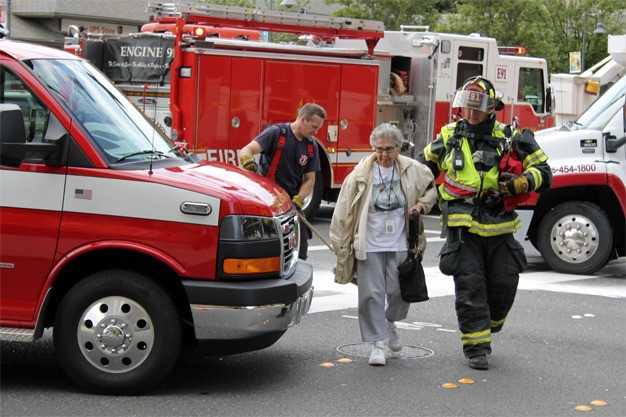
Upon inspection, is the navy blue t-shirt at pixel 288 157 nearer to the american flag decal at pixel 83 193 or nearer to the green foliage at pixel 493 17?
the american flag decal at pixel 83 193

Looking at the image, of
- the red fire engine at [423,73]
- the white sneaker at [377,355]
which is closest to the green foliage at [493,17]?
the red fire engine at [423,73]

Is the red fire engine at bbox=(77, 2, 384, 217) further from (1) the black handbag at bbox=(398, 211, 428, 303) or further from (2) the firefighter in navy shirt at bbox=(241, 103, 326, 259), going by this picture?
(1) the black handbag at bbox=(398, 211, 428, 303)

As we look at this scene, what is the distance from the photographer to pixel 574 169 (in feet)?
37.6

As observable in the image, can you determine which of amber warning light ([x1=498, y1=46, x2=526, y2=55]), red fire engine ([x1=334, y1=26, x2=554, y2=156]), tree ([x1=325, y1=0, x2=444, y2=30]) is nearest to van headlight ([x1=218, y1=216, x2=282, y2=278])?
red fire engine ([x1=334, y1=26, x2=554, y2=156])

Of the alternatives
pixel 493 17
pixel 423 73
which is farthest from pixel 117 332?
pixel 493 17

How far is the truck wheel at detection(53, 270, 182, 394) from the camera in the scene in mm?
6164

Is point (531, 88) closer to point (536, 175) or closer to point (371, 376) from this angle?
point (536, 175)

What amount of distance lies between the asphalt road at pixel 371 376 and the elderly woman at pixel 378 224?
442 millimetres

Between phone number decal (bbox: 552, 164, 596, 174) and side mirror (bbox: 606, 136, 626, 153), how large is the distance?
24 centimetres

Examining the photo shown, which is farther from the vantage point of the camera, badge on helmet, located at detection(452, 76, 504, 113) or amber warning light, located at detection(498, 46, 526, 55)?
amber warning light, located at detection(498, 46, 526, 55)

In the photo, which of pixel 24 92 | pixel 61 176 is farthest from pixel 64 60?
pixel 61 176

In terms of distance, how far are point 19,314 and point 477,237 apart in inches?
122

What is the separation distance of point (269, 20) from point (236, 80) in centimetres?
134

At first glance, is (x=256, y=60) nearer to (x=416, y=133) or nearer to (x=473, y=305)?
(x=416, y=133)
